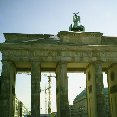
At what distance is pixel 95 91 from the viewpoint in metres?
30.7

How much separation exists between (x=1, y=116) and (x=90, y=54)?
44.8 feet

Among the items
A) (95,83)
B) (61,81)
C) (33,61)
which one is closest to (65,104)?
(61,81)

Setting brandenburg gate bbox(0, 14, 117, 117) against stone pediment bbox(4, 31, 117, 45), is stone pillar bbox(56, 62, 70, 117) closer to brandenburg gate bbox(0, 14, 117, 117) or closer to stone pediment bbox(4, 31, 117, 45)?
brandenburg gate bbox(0, 14, 117, 117)

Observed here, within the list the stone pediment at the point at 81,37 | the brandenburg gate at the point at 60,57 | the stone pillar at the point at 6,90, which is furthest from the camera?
the stone pediment at the point at 81,37

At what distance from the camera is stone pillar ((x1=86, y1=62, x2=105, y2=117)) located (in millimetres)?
29875

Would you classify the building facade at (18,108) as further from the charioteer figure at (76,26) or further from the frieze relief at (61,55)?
the charioteer figure at (76,26)

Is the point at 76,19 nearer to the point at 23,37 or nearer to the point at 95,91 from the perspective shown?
the point at 23,37

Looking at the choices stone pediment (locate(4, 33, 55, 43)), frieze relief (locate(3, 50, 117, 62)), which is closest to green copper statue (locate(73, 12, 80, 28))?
stone pediment (locate(4, 33, 55, 43))

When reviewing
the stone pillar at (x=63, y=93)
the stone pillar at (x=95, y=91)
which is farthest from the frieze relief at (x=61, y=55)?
the stone pillar at (x=63, y=93)

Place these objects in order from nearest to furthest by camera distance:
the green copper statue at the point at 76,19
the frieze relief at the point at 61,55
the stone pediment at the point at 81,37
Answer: the frieze relief at the point at 61,55, the stone pediment at the point at 81,37, the green copper statue at the point at 76,19

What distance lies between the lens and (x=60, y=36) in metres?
32.0

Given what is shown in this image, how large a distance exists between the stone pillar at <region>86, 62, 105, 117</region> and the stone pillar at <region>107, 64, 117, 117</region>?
3.57 meters

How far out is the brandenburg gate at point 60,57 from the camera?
2955cm

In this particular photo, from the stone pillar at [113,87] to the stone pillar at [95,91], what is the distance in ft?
11.7
